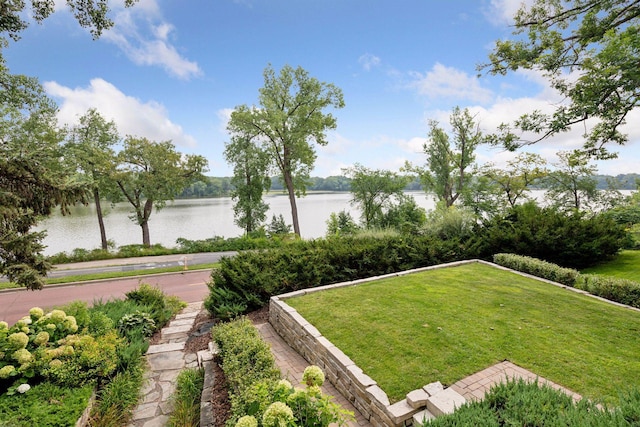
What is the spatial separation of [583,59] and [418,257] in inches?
250

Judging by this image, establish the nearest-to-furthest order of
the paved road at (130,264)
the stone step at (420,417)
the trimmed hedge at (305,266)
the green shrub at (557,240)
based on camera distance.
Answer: the stone step at (420,417), the trimmed hedge at (305,266), the green shrub at (557,240), the paved road at (130,264)

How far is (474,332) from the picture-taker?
4.76m

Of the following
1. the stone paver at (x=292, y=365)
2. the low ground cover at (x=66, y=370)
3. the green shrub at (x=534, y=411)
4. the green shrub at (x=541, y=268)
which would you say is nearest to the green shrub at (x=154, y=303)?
the low ground cover at (x=66, y=370)

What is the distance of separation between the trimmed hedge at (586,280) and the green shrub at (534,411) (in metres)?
5.87

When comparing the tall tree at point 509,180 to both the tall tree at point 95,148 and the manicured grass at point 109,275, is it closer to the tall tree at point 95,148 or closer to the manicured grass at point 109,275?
the manicured grass at point 109,275

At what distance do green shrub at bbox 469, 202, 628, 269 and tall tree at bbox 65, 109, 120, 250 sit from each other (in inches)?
895

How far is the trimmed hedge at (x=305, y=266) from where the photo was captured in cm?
711

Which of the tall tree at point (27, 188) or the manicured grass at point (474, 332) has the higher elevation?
the tall tree at point (27, 188)

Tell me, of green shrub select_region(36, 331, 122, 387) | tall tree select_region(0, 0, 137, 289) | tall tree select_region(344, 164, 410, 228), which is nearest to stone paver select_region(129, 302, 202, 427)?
green shrub select_region(36, 331, 122, 387)

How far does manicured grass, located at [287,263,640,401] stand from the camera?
376 cm

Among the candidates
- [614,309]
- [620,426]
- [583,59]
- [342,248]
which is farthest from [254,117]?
[620,426]

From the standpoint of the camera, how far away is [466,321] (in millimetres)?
5133

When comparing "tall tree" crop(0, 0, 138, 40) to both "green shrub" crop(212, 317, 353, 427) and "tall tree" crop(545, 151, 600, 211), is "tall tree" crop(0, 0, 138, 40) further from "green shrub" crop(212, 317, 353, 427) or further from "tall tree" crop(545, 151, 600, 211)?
"tall tree" crop(545, 151, 600, 211)

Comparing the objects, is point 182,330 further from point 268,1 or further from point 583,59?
point 583,59
